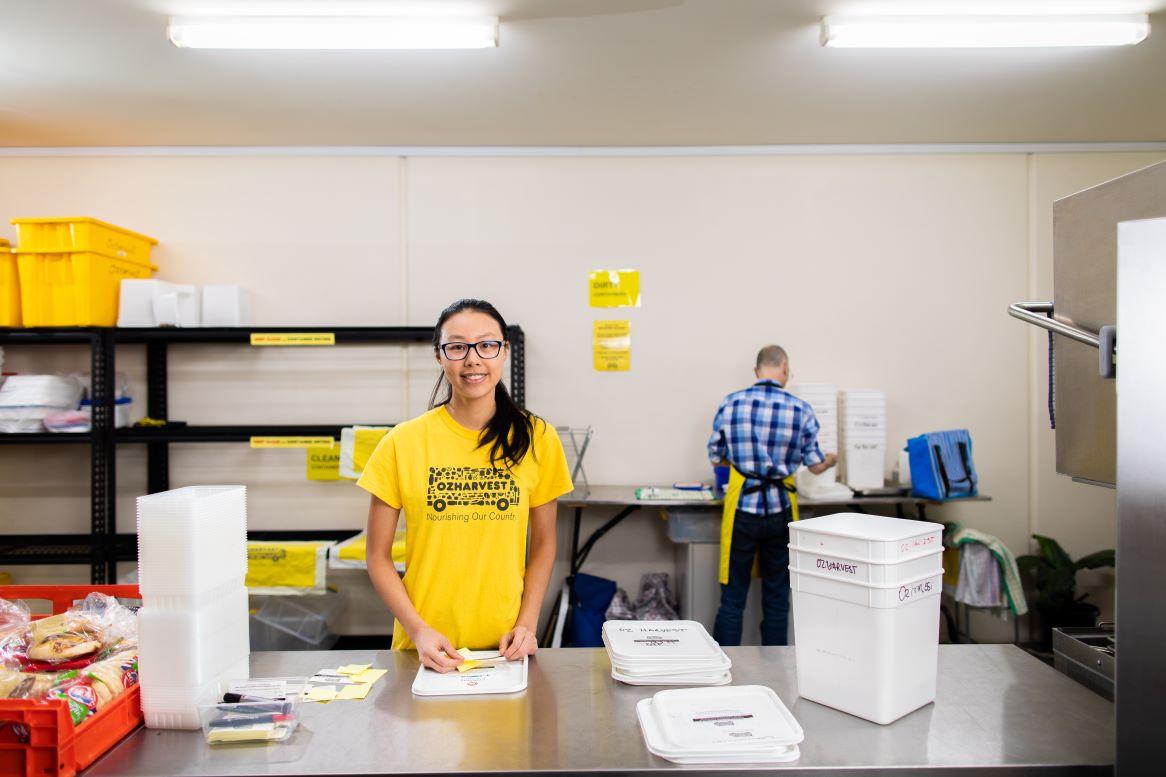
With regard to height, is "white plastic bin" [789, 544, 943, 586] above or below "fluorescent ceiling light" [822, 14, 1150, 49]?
below

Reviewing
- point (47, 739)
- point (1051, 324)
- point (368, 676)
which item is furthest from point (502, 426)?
point (1051, 324)

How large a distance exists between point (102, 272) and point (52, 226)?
0.30 meters

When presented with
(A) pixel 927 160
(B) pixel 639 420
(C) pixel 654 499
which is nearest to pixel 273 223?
(B) pixel 639 420

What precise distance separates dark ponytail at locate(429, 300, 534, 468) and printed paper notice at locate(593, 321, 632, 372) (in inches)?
84.8

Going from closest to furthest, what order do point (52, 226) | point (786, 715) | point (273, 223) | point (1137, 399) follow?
point (1137, 399) < point (786, 715) < point (52, 226) < point (273, 223)

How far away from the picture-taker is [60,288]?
330cm

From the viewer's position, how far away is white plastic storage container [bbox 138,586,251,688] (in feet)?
3.92

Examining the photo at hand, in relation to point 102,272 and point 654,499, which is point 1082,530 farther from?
point 102,272

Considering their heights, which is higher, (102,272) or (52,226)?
(52,226)

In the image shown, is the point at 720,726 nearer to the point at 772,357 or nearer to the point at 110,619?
the point at 110,619

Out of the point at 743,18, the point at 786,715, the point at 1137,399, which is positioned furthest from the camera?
the point at 743,18

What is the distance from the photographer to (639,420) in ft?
12.6

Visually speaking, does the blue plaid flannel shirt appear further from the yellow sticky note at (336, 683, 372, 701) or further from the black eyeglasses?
the yellow sticky note at (336, 683, 372, 701)

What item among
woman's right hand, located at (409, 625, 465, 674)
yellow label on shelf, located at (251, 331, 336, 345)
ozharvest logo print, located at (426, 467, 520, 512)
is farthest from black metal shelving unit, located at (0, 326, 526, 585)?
woman's right hand, located at (409, 625, 465, 674)
